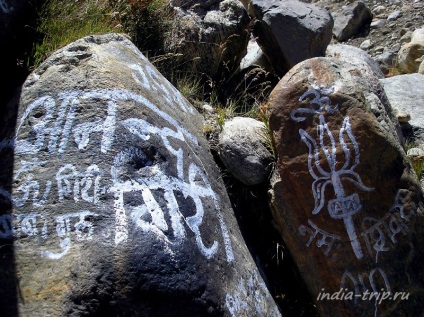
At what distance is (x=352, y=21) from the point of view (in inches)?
284

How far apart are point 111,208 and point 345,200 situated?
4.76ft

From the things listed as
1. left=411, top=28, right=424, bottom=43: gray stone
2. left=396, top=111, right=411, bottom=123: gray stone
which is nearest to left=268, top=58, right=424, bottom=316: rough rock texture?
left=396, top=111, right=411, bottom=123: gray stone

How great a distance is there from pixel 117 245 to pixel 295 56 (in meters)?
3.50

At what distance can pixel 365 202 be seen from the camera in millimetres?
3229

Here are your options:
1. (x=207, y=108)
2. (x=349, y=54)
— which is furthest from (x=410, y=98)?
(x=207, y=108)

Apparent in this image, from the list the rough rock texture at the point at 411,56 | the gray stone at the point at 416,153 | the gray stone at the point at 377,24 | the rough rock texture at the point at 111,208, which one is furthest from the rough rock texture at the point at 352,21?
the rough rock texture at the point at 111,208

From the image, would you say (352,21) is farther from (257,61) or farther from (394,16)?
(257,61)

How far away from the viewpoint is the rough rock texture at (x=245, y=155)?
3.58m

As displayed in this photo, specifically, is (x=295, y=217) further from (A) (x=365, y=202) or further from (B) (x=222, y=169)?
(B) (x=222, y=169)

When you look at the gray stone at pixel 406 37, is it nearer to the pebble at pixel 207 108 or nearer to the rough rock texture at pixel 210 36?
the rough rock texture at pixel 210 36

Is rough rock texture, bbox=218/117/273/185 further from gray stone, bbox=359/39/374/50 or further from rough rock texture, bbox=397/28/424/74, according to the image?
gray stone, bbox=359/39/374/50

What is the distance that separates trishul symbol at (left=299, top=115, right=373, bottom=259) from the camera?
3230 millimetres

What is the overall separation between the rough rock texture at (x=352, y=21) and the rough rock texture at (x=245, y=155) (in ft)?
13.3

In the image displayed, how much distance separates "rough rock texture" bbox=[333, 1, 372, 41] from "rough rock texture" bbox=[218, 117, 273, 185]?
4.05 m
